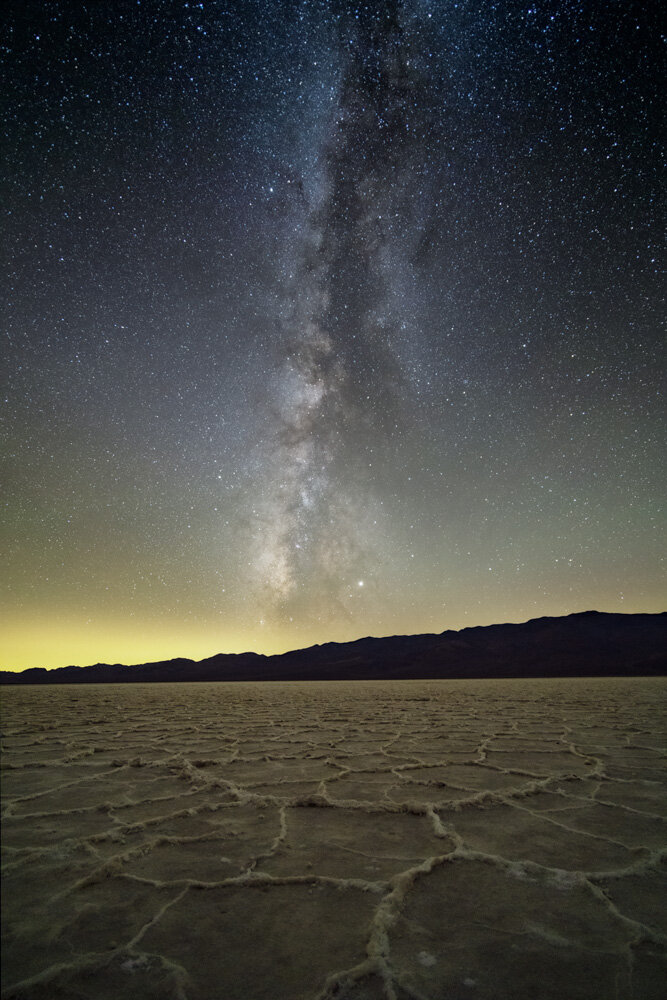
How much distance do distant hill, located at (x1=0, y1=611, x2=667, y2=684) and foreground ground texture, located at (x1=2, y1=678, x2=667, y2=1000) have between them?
4018 cm

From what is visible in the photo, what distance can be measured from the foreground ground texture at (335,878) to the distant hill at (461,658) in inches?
1582

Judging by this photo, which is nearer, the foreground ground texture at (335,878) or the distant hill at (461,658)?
the foreground ground texture at (335,878)

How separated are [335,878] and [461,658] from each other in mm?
51117

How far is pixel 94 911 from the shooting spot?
151 centimetres

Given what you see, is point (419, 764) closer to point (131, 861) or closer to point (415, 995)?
point (131, 861)

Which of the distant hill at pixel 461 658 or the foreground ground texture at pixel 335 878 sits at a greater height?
the distant hill at pixel 461 658

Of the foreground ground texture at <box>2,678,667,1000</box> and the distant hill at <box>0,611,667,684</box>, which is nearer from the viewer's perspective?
the foreground ground texture at <box>2,678,667,1000</box>

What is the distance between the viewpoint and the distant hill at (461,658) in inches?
1638

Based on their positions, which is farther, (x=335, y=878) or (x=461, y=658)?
(x=461, y=658)

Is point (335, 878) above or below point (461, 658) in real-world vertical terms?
below

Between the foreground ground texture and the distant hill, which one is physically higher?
the distant hill

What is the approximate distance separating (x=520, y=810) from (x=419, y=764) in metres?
1.17

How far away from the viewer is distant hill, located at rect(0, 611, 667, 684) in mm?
41594

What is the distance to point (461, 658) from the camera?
1905 inches
